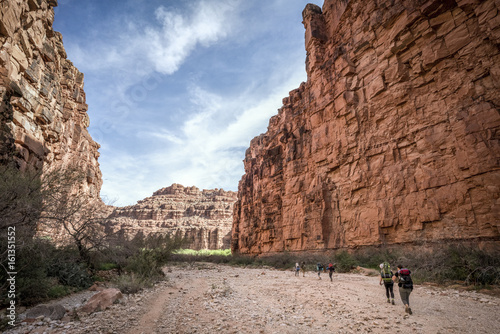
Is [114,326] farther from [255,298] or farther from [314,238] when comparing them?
[314,238]

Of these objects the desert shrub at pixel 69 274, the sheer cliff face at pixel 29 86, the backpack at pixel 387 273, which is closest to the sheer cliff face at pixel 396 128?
the backpack at pixel 387 273

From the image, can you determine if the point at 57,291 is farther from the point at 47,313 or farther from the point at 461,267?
the point at 461,267

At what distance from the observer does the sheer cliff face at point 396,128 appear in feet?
40.1

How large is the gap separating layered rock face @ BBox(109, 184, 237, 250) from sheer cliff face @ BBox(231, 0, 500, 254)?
45226 mm

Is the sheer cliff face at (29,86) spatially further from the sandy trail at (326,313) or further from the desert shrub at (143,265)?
the sandy trail at (326,313)

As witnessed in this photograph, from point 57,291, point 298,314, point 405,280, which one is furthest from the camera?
point 57,291

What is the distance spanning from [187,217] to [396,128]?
7125cm

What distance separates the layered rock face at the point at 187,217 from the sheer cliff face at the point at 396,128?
1781 inches

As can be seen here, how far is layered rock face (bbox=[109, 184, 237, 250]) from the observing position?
6800 cm

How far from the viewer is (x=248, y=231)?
3869cm

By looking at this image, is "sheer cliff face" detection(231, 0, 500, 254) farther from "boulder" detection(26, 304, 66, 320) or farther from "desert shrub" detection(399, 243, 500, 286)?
"boulder" detection(26, 304, 66, 320)

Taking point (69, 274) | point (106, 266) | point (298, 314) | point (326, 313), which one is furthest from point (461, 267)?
point (106, 266)

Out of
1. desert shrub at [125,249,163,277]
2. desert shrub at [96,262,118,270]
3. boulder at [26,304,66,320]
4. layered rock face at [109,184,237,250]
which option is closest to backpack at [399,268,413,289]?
boulder at [26,304,66,320]

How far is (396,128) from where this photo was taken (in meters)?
16.4
